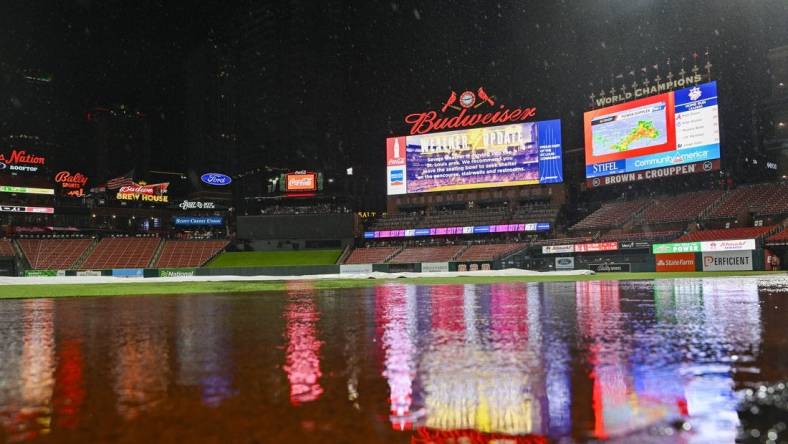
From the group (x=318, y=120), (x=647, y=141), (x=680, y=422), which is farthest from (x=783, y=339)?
(x=318, y=120)

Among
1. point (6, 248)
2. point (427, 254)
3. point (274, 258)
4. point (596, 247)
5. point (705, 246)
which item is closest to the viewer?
point (705, 246)

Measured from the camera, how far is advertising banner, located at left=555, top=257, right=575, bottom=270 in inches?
1976

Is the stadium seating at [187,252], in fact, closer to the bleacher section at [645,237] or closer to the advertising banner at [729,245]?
the bleacher section at [645,237]

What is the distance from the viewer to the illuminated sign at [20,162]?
6831 cm

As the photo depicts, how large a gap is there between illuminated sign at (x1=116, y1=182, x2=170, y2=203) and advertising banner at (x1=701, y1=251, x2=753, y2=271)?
68.6m

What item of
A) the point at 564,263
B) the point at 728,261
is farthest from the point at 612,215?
the point at 728,261

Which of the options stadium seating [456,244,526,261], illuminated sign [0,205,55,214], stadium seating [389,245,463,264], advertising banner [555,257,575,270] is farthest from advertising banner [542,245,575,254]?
illuminated sign [0,205,55,214]

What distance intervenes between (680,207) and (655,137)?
735cm

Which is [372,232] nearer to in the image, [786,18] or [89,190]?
[89,190]

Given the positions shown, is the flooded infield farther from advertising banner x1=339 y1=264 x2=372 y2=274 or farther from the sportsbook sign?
advertising banner x1=339 y1=264 x2=372 y2=274

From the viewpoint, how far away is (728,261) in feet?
133

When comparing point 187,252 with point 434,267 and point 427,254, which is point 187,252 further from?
point 434,267

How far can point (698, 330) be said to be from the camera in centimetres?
618

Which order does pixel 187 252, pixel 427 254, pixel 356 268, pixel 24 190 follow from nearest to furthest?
pixel 356 268
pixel 427 254
pixel 24 190
pixel 187 252
